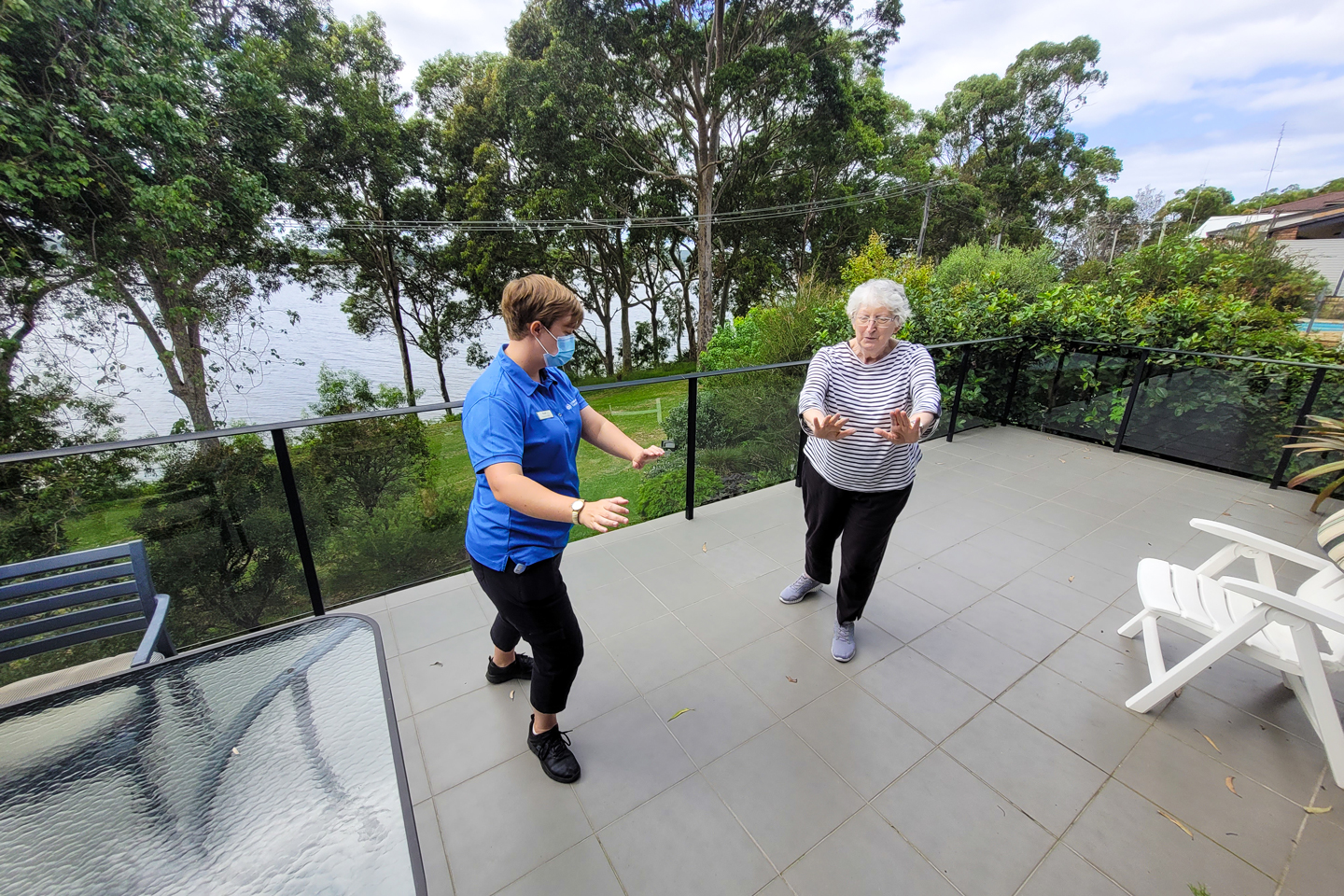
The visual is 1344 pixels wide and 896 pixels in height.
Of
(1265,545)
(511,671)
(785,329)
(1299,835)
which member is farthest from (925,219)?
(511,671)

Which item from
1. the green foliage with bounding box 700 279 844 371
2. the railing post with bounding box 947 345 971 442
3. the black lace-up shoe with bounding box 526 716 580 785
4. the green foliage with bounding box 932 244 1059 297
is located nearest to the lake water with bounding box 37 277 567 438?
the green foliage with bounding box 700 279 844 371

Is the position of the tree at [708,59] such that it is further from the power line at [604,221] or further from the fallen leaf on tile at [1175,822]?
the fallen leaf on tile at [1175,822]

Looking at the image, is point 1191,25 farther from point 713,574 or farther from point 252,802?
point 252,802

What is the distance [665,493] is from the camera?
346 centimetres

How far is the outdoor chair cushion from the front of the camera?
53.7 inches

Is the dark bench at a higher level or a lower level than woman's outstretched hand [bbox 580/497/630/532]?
lower

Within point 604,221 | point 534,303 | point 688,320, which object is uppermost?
point 604,221

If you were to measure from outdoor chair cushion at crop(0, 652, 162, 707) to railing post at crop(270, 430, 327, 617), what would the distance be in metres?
0.65

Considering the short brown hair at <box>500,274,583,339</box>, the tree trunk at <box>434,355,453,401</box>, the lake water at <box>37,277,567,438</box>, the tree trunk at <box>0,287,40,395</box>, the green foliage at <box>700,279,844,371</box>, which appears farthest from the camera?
the tree trunk at <box>434,355,453,401</box>

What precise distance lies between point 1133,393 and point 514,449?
547 centimetres

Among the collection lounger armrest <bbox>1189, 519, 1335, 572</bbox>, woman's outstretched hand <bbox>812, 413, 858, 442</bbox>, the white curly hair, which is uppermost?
the white curly hair

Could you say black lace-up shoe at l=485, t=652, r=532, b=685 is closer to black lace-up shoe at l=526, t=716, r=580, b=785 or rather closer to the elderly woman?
black lace-up shoe at l=526, t=716, r=580, b=785

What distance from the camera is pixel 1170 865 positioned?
131cm

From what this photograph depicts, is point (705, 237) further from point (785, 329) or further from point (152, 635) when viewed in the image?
point (152, 635)
